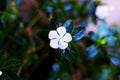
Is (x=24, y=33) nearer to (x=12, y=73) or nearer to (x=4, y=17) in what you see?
(x=4, y=17)

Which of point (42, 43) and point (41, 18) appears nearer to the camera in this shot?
point (42, 43)

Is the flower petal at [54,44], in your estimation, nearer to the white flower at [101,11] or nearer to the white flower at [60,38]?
the white flower at [60,38]

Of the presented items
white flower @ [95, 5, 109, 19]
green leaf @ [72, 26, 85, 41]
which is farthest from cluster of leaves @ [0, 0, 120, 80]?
green leaf @ [72, 26, 85, 41]

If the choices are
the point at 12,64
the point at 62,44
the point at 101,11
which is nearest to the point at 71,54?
the point at 62,44

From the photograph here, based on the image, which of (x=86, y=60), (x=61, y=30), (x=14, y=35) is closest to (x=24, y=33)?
(x=14, y=35)

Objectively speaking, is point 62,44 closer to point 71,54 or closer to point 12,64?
point 71,54

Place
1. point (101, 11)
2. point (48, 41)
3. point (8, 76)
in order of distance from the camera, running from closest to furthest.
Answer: point (8, 76)
point (48, 41)
point (101, 11)

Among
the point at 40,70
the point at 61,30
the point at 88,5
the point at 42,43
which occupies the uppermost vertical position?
the point at 61,30

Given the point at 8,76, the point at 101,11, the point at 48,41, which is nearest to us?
the point at 8,76
